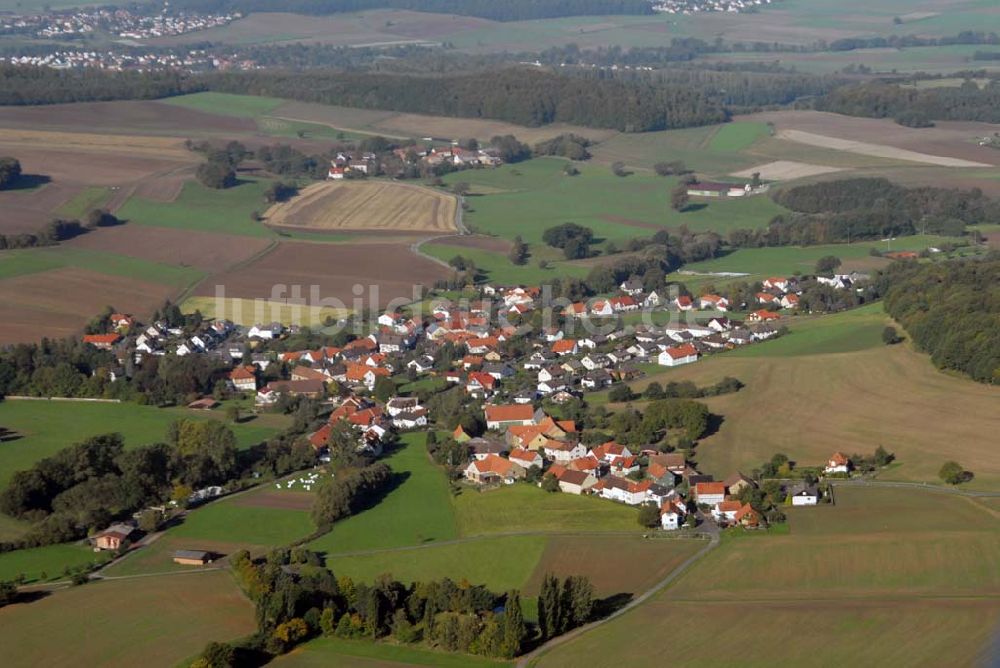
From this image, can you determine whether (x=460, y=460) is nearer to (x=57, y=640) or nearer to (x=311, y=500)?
(x=311, y=500)

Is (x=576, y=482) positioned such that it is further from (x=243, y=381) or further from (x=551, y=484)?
(x=243, y=381)

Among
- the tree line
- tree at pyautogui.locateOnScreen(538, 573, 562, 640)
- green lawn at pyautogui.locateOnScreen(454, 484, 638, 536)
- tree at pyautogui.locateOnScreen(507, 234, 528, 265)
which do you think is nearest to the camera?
tree at pyautogui.locateOnScreen(538, 573, 562, 640)

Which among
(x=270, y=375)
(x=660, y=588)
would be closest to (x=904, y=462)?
(x=660, y=588)

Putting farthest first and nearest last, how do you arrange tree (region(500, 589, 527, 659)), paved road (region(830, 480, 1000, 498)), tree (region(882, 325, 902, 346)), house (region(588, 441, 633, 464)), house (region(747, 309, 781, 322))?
house (region(747, 309, 781, 322)) → tree (region(882, 325, 902, 346)) → house (region(588, 441, 633, 464)) → paved road (region(830, 480, 1000, 498)) → tree (region(500, 589, 527, 659))

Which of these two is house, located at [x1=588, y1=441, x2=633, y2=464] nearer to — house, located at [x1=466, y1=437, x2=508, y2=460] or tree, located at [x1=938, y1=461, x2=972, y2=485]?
house, located at [x1=466, y1=437, x2=508, y2=460]

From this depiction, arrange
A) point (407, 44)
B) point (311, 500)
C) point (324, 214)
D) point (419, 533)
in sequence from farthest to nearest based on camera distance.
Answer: point (407, 44), point (324, 214), point (311, 500), point (419, 533)

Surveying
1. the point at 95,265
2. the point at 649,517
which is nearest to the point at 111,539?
the point at 649,517

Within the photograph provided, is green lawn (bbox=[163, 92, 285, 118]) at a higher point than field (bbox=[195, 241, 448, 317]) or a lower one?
higher

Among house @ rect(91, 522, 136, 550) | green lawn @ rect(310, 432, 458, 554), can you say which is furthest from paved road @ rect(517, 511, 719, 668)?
house @ rect(91, 522, 136, 550)
